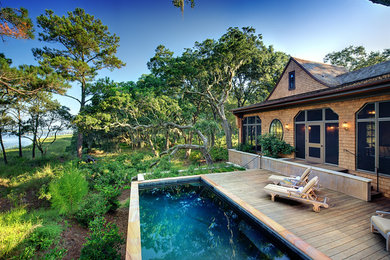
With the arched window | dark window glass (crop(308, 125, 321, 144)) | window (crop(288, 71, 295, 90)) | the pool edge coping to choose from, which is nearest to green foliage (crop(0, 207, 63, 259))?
the pool edge coping

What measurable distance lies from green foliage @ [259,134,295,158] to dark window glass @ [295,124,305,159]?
0.92ft

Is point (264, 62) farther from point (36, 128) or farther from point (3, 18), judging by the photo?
point (36, 128)

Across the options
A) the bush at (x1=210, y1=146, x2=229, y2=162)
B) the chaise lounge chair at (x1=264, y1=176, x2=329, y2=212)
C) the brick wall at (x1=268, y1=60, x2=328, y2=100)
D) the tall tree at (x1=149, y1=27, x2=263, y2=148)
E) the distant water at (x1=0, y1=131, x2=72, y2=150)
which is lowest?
the bush at (x1=210, y1=146, x2=229, y2=162)

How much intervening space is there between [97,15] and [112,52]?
8.99 ft

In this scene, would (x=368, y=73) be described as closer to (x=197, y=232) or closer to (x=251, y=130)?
(x=251, y=130)

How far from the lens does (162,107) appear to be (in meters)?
14.1

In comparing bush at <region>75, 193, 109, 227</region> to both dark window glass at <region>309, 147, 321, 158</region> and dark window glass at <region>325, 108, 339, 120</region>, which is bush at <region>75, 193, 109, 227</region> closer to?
dark window glass at <region>309, 147, 321, 158</region>

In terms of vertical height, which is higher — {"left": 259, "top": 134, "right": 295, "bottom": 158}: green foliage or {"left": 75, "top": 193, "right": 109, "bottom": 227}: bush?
{"left": 259, "top": 134, "right": 295, "bottom": 158}: green foliage

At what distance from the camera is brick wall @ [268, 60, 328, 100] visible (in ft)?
36.6

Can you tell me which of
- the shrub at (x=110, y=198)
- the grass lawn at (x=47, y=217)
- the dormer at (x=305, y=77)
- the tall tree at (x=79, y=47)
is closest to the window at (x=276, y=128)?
the grass lawn at (x=47, y=217)

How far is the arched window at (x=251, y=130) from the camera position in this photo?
11.6m

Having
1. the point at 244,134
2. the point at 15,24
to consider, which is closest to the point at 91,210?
the point at 15,24

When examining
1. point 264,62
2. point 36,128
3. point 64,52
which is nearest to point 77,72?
point 64,52

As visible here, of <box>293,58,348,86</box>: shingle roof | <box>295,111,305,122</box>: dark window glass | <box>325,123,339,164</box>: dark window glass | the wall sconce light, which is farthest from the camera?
<box>293,58,348,86</box>: shingle roof
